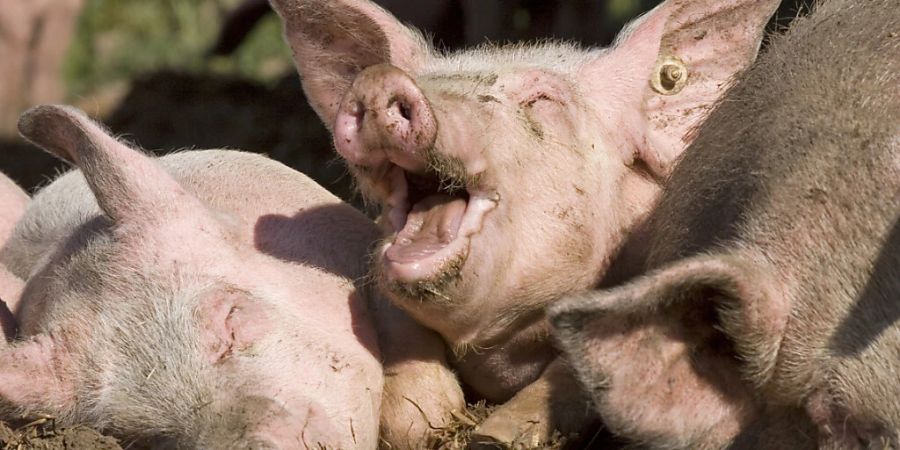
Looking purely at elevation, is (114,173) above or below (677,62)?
below

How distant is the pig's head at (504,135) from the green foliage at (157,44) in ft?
12.8

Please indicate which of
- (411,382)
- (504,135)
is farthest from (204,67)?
(504,135)

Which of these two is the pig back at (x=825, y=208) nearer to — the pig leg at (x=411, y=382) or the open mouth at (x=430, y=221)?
the open mouth at (x=430, y=221)

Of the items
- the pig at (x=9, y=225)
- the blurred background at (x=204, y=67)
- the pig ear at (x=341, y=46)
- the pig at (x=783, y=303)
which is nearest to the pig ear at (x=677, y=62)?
the pig ear at (x=341, y=46)

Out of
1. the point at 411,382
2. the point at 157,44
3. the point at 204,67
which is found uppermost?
the point at 411,382

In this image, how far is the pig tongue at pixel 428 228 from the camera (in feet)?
10.7

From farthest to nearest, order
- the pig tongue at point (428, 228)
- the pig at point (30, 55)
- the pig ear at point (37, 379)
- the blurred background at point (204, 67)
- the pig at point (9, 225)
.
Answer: the pig at point (30, 55) < the blurred background at point (204, 67) < the pig at point (9, 225) < the pig ear at point (37, 379) < the pig tongue at point (428, 228)

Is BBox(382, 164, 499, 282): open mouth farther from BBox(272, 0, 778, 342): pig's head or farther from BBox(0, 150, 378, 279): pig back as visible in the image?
BBox(0, 150, 378, 279): pig back

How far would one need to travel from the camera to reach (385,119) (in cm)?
316

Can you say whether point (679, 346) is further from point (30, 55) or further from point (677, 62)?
point (30, 55)

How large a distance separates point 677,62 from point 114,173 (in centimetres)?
148

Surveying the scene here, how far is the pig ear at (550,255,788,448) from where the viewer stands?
103 inches

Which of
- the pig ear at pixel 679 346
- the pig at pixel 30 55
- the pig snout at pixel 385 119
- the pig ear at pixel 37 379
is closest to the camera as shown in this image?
the pig ear at pixel 679 346

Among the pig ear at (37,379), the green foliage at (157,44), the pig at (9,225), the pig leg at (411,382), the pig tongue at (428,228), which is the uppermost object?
the pig tongue at (428,228)
